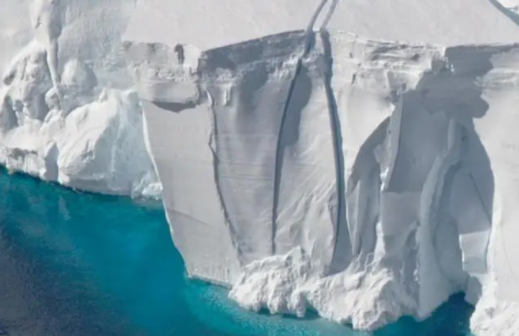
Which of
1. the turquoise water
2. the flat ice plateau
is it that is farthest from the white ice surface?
the flat ice plateau

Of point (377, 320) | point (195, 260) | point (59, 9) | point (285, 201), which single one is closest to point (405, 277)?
point (377, 320)

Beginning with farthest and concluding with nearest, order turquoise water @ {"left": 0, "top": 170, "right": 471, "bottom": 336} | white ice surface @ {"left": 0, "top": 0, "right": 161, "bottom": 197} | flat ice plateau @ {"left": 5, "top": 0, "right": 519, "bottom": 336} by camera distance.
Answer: white ice surface @ {"left": 0, "top": 0, "right": 161, "bottom": 197} < turquoise water @ {"left": 0, "top": 170, "right": 471, "bottom": 336} < flat ice plateau @ {"left": 5, "top": 0, "right": 519, "bottom": 336}

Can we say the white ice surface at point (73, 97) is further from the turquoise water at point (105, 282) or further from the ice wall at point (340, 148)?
the ice wall at point (340, 148)

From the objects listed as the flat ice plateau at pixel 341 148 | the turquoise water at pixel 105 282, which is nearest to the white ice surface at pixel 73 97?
the turquoise water at pixel 105 282

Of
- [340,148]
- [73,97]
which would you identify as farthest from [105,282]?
[340,148]

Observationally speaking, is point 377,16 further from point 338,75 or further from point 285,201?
point 285,201

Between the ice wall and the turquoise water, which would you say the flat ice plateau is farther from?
the turquoise water

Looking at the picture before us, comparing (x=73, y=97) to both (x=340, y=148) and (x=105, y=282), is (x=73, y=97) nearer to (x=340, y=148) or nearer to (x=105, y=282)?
(x=105, y=282)
